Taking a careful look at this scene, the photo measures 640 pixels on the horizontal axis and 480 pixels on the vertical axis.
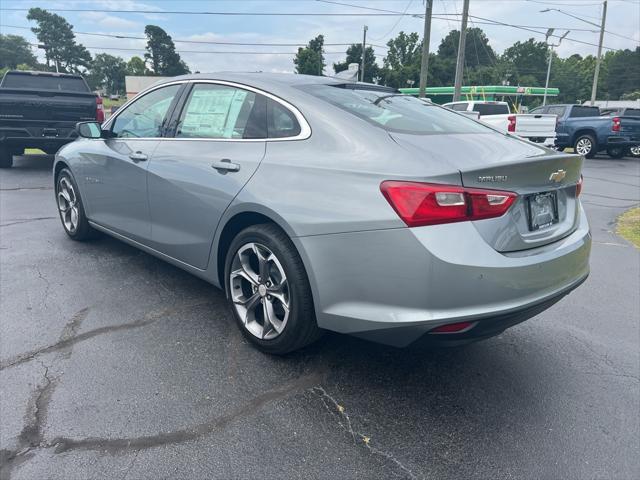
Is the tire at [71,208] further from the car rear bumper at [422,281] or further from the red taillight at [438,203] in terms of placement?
the red taillight at [438,203]

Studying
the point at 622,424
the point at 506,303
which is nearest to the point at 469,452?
the point at 506,303

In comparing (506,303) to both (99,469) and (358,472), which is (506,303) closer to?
(358,472)

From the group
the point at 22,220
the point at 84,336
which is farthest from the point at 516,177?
the point at 22,220

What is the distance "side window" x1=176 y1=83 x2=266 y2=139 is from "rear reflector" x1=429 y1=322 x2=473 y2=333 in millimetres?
1555

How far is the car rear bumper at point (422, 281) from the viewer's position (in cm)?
225

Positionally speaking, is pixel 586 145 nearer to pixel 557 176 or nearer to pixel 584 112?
pixel 584 112

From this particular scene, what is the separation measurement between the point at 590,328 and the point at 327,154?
247cm

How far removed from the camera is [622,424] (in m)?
2.57

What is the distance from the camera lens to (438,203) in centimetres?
227

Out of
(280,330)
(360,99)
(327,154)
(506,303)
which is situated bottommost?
(280,330)

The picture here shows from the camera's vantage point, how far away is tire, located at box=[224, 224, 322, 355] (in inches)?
107

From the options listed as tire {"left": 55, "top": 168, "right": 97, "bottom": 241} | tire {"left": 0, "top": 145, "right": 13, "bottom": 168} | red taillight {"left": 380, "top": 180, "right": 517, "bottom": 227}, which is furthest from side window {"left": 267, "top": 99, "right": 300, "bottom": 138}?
tire {"left": 0, "top": 145, "right": 13, "bottom": 168}

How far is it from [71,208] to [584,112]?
703 inches

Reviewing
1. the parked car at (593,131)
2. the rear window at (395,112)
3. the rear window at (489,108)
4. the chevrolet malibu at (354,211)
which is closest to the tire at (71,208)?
the chevrolet malibu at (354,211)
